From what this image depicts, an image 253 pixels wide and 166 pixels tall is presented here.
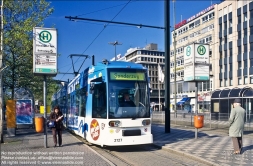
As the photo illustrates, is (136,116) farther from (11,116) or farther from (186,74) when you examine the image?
(11,116)

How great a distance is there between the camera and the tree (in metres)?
15.6

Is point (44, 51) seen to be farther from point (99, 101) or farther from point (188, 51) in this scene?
point (188, 51)

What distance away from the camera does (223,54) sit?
61344 mm

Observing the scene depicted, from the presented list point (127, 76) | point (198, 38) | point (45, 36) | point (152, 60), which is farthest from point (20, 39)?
point (152, 60)

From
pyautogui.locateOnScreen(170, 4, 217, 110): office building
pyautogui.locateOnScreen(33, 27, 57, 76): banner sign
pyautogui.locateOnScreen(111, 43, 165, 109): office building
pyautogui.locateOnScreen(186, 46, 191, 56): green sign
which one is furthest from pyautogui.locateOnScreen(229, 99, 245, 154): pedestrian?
pyautogui.locateOnScreen(111, 43, 165, 109): office building

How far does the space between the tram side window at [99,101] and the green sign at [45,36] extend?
287 cm

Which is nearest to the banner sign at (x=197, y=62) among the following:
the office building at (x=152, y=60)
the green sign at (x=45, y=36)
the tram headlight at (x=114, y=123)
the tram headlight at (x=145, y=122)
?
the tram headlight at (x=145, y=122)

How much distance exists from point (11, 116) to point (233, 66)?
4963cm

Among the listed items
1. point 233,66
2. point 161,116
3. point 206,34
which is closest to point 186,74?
point 161,116

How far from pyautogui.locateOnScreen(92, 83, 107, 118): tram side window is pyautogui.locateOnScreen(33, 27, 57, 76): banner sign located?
2.03 m

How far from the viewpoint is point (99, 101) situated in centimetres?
1183

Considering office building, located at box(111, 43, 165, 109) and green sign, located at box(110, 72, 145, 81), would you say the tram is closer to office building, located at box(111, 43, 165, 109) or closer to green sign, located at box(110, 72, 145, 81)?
green sign, located at box(110, 72, 145, 81)

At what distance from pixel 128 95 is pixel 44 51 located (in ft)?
13.3

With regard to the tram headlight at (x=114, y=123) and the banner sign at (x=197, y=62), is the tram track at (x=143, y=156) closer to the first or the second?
the tram headlight at (x=114, y=123)
